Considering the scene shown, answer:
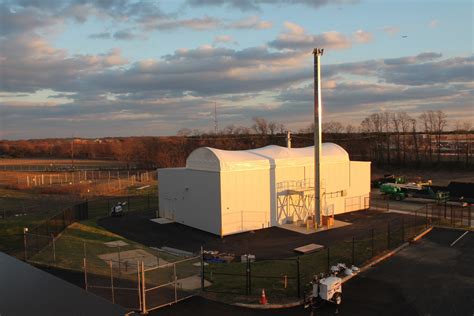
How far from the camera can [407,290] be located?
1844cm

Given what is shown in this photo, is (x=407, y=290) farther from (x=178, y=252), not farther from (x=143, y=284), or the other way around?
(x=178, y=252)

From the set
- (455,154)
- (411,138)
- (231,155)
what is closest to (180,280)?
(231,155)

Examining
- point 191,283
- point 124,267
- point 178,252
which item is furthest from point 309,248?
point 124,267

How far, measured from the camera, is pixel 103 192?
57.2 m

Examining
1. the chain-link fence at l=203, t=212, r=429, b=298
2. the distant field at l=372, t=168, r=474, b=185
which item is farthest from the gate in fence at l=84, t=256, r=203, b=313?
the distant field at l=372, t=168, r=474, b=185

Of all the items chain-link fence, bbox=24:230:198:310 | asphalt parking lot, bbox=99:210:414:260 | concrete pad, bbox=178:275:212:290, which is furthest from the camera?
asphalt parking lot, bbox=99:210:414:260

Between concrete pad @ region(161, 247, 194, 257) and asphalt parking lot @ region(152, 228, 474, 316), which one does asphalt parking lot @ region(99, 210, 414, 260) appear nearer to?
concrete pad @ region(161, 247, 194, 257)

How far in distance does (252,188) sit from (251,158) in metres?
2.51

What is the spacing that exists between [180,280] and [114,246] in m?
9.72

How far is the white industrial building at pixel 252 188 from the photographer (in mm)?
31266

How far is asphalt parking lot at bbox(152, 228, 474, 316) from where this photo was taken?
53.5 feet

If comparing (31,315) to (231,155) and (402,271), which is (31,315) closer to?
(402,271)

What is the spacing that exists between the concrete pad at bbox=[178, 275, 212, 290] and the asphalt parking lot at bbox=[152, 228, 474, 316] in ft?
4.52

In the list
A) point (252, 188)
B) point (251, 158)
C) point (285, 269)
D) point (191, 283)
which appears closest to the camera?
point (191, 283)
